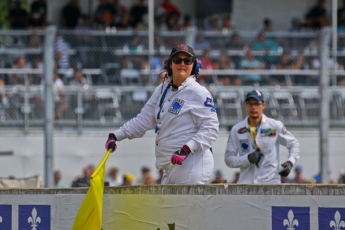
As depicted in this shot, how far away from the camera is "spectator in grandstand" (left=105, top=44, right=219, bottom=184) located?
8.15m

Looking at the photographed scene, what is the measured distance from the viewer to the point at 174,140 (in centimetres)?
823

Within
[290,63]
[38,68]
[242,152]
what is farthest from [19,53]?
[242,152]

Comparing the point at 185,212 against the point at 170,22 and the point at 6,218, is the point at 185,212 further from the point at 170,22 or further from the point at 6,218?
the point at 170,22

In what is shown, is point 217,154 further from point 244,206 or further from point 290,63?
point 244,206

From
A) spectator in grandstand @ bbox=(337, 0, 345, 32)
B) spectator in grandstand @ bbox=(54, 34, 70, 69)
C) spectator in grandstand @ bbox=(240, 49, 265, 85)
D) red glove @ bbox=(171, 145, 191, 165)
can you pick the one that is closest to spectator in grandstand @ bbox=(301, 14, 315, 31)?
spectator in grandstand @ bbox=(337, 0, 345, 32)

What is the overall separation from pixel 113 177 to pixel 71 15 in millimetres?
5419

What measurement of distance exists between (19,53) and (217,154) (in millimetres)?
3761

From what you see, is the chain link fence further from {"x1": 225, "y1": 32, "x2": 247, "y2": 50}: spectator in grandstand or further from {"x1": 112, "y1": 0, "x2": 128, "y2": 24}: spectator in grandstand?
{"x1": 112, "y1": 0, "x2": 128, "y2": 24}: spectator in grandstand

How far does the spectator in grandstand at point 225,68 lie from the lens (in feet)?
54.1

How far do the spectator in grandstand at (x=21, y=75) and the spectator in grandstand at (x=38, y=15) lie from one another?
4138 millimetres

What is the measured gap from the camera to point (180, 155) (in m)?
7.92

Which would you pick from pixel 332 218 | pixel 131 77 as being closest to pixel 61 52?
pixel 131 77

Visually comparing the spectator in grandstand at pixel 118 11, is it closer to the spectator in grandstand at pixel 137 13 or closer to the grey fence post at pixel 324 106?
the spectator in grandstand at pixel 137 13

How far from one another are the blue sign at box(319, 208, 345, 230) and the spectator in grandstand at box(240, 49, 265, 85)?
370 inches
